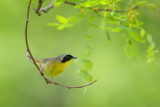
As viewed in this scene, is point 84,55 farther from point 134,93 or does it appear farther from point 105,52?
point 105,52

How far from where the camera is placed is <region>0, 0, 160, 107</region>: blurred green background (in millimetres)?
5723

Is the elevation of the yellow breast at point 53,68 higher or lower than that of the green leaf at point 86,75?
lower

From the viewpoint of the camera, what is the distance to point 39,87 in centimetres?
857

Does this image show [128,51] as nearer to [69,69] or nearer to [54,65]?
[54,65]

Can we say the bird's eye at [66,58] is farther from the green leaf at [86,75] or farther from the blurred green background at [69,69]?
the blurred green background at [69,69]

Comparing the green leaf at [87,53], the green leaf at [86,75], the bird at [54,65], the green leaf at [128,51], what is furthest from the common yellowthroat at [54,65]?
the green leaf at [128,51]

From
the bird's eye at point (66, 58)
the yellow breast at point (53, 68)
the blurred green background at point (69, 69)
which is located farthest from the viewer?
the blurred green background at point (69, 69)

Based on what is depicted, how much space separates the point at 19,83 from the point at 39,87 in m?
0.95

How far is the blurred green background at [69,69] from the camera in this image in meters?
5.72

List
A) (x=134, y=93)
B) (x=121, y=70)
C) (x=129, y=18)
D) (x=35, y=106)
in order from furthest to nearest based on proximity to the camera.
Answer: (x=35, y=106), (x=121, y=70), (x=134, y=93), (x=129, y=18)

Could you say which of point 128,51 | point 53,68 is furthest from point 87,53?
point 53,68

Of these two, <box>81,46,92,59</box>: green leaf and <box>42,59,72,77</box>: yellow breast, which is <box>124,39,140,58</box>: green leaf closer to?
<box>81,46,92,59</box>: green leaf

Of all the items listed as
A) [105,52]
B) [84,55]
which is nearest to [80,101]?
[105,52]

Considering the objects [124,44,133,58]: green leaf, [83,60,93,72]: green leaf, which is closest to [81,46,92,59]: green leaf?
[83,60,93,72]: green leaf
